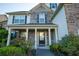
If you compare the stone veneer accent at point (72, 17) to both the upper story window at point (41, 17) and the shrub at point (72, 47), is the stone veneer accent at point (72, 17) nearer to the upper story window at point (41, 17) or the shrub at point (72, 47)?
the shrub at point (72, 47)

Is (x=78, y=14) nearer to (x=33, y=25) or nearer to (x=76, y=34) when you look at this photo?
(x=76, y=34)

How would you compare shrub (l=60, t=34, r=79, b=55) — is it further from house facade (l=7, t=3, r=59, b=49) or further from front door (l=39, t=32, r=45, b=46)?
front door (l=39, t=32, r=45, b=46)

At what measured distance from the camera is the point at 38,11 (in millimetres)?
9984

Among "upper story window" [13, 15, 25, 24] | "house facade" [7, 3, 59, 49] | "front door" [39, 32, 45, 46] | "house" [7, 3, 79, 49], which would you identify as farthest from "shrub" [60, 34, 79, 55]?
"upper story window" [13, 15, 25, 24]

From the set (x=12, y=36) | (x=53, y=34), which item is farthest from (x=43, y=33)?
(x=12, y=36)

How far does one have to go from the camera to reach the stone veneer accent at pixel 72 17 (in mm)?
6090

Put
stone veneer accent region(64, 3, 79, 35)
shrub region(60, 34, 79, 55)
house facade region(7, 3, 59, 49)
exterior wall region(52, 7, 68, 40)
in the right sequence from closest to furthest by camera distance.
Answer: shrub region(60, 34, 79, 55) < stone veneer accent region(64, 3, 79, 35) < exterior wall region(52, 7, 68, 40) < house facade region(7, 3, 59, 49)

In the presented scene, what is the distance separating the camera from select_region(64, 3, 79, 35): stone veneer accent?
20.0 feet

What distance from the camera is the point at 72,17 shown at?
6.12m

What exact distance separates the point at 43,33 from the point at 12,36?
1759 millimetres

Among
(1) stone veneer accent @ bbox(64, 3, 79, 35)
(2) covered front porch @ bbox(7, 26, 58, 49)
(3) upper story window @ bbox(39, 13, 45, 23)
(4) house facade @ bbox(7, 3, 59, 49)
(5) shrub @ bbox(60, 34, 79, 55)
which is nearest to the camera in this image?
(5) shrub @ bbox(60, 34, 79, 55)

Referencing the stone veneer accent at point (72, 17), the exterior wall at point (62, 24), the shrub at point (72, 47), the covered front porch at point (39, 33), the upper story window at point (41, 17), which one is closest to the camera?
the shrub at point (72, 47)

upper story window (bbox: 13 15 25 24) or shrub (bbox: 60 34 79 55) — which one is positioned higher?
upper story window (bbox: 13 15 25 24)

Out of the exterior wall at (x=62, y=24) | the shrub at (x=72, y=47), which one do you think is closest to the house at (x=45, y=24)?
the exterior wall at (x=62, y=24)
